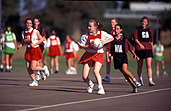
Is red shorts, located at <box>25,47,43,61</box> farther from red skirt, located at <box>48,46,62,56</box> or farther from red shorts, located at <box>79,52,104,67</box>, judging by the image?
red skirt, located at <box>48,46,62,56</box>

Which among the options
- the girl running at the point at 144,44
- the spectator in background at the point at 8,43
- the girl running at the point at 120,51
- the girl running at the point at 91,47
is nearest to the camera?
the girl running at the point at 91,47

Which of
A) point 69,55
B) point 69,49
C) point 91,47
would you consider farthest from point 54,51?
point 91,47

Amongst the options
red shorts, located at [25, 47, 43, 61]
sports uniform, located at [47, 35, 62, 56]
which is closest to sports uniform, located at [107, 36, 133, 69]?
red shorts, located at [25, 47, 43, 61]

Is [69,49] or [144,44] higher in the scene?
[69,49]

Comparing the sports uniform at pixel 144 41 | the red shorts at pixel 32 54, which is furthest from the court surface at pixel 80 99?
the sports uniform at pixel 144 41

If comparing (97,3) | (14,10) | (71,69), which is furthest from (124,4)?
(71,69)

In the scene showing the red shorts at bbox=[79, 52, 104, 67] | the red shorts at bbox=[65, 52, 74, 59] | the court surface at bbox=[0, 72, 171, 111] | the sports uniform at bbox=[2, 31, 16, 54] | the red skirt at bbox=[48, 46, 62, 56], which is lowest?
the court surface at bbox=[0, 72, 171, 111]

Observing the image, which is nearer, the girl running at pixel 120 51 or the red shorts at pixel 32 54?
the girl running at pixel 120 51

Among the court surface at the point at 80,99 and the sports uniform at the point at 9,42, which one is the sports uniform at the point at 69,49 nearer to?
the sports uniform at the point at 9,42

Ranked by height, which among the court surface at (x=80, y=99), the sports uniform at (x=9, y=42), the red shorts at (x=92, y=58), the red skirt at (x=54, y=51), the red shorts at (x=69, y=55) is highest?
the sports uniform at (x=9, y=42)

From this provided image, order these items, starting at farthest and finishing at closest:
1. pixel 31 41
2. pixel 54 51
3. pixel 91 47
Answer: pixel 54 51
pixel 31 41
pixel 91 47

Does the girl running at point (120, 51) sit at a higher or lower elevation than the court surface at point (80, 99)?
higher

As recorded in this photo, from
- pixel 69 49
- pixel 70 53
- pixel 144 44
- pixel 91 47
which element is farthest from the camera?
pixel 69 49

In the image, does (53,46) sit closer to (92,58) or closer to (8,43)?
(8,43)
